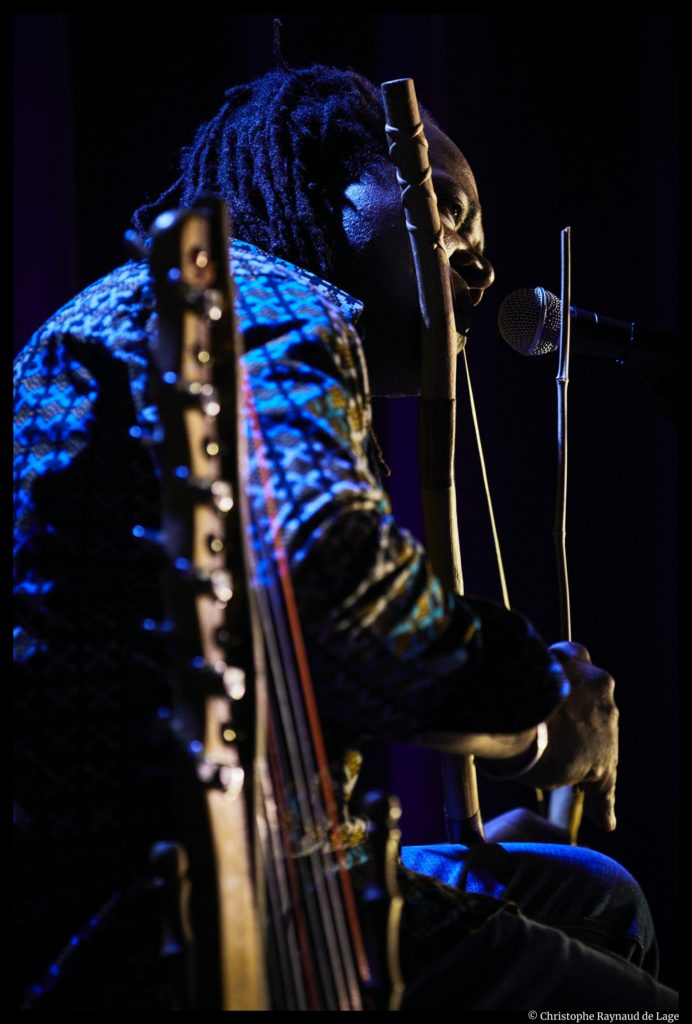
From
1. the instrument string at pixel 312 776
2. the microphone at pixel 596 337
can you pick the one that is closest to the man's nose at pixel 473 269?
the microphone at pixel 596 337

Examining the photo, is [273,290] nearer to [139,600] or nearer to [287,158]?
[139,600]

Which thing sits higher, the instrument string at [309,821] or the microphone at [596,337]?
the microphone at [596,337]

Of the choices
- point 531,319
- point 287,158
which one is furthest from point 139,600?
point 531,319

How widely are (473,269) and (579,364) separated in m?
1.44

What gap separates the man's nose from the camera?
1.33 metres

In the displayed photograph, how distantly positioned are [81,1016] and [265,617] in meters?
0.34

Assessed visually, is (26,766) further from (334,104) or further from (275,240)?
(334,104)

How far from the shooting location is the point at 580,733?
0.99m

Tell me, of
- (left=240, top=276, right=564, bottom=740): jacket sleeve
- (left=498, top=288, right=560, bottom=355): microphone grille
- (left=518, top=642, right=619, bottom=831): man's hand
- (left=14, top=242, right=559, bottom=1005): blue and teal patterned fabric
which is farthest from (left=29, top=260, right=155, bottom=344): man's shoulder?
(left=498, top=288, right=560, bottom=355): microphone grille

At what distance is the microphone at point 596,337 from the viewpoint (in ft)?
4.79

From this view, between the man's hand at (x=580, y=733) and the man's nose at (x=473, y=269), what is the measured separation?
1.75 feet

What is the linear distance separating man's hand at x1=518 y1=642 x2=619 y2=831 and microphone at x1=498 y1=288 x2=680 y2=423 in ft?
1.93

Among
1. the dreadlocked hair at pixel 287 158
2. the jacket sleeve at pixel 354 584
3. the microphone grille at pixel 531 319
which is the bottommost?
the jacket sleeve at pixel 354 584

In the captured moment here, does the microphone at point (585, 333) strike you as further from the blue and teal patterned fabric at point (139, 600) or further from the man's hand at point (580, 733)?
the blue and teal patterned fabric at point (139, 600)
